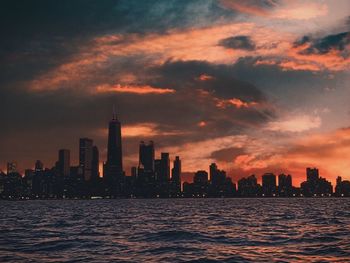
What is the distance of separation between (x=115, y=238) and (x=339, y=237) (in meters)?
23.4

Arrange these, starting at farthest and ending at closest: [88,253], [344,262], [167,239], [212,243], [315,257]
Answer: [167,239]
[212,243]
[88,253]
[315,257]
[344,262]

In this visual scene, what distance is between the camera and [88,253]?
34.3 metres

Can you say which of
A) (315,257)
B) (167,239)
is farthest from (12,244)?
(315,257)

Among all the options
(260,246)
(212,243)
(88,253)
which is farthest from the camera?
(212,243)

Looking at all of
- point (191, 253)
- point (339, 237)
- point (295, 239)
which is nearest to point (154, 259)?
point (191, 253)

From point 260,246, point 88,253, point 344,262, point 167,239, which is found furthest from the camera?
point 167,239

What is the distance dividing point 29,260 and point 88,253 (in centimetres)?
485

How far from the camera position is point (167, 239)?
44844mm

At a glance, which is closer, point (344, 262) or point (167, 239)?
point (344, 262)

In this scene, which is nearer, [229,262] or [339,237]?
[229,262]

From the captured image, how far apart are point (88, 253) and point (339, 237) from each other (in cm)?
2648

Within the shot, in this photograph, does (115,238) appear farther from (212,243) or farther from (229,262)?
(229,262)

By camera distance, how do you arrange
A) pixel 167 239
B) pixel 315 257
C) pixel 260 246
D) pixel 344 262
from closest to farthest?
pixel 344 262 → pixel 315 257 → pixel 260 246 → pixel 167 239

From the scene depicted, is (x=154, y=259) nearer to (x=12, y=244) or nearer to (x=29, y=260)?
(x=29, y=260)
